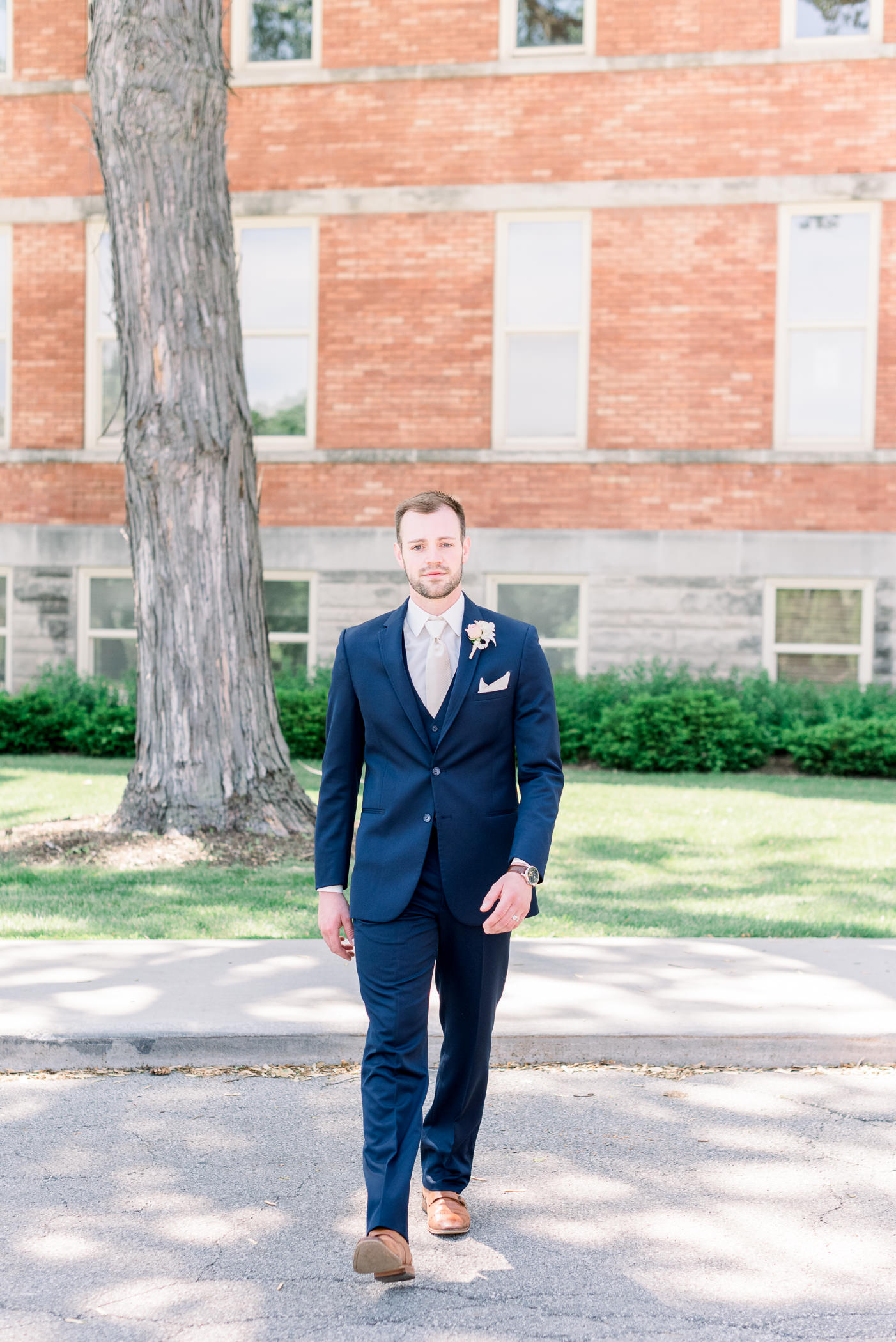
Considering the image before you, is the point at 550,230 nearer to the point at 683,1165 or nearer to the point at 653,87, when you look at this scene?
the point at 653,87

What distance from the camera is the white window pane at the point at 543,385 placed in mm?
15891

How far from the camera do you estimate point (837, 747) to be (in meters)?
14.1

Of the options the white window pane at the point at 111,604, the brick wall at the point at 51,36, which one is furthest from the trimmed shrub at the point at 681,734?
the brick wall at the point at 51,36

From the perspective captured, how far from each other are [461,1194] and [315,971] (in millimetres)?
2412

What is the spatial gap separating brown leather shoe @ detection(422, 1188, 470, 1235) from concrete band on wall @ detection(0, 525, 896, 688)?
12.1 metres

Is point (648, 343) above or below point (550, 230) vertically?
below

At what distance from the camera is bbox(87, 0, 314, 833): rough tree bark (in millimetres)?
9094

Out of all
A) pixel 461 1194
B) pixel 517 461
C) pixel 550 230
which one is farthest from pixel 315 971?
pixel 550 230

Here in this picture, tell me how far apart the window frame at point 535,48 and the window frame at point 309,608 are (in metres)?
6.56

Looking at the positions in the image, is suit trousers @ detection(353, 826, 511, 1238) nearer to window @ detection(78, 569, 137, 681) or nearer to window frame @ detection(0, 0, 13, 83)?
window @ detection(78, 569, 137, 681)

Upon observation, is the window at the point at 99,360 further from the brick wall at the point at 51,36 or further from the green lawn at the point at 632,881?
the green lawn at the point at 632,881

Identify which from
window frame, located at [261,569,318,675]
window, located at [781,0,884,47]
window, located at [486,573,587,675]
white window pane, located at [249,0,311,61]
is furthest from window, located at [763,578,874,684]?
white window pane, located at [249,0,311,61]

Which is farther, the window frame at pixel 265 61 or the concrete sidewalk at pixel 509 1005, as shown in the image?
the window frame at pixel 265 61

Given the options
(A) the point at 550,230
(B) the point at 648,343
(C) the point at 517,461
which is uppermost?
(A) the point at 550,230
